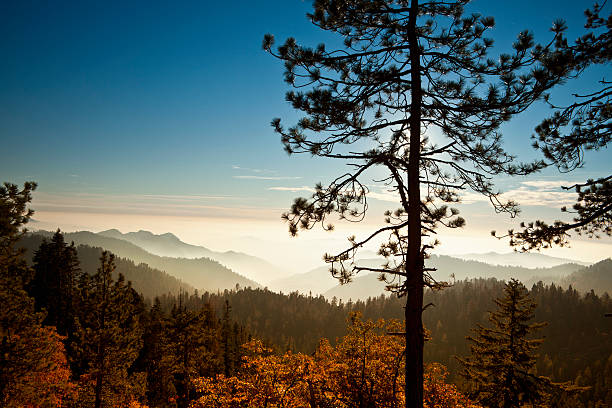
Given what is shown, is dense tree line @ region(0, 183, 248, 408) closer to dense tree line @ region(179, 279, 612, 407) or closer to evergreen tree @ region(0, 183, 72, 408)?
evergreen tree @ region(0, 183, 72, 408)

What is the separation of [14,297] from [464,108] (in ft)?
60.3

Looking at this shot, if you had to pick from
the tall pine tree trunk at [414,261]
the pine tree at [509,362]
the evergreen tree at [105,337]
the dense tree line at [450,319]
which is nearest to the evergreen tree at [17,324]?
the evergreen tree at [105,337]

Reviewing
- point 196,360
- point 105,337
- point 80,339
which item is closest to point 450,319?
point 196,360

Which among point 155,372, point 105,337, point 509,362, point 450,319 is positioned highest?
point 509,362

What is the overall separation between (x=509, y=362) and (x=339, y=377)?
8.66m

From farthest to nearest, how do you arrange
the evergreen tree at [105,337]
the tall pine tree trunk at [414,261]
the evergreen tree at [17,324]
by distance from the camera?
the evergreen tree at [105,337]
the evergreen tree at [17,324]
the tall pine tree trunk at [414,261]

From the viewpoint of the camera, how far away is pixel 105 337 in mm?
16422

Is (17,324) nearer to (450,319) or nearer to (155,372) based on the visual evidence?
(155,372)

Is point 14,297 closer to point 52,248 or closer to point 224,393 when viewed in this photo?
point 224,393

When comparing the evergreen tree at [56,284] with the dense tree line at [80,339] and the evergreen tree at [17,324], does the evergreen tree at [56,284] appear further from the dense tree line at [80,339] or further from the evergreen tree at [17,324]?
the evergreen tree at [17,324]

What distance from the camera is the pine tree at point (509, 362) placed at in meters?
14.2

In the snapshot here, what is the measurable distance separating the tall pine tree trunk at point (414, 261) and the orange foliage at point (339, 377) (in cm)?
569

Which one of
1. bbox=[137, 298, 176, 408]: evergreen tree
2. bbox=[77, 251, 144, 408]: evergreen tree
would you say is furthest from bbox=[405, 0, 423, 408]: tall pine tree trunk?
bbox=[137, 298, 176, 408]: evergreen tree

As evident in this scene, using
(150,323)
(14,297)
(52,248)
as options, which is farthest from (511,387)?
(52,248)
